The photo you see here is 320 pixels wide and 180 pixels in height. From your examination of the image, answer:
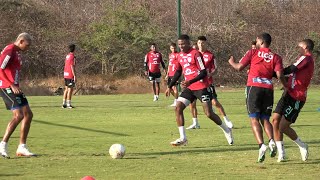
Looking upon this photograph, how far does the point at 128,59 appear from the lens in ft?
138

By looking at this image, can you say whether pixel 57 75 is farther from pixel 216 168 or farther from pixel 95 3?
pixel 216 168

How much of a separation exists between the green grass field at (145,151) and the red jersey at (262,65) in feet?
4.15

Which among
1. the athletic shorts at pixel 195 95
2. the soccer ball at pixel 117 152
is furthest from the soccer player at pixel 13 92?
the athletic shorts at pixel 195 95

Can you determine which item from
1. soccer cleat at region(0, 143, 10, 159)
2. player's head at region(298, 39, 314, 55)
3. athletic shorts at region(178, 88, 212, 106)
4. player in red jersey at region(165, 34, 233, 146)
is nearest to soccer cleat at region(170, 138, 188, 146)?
player in red jersey at region(165, 34, 233, 146)

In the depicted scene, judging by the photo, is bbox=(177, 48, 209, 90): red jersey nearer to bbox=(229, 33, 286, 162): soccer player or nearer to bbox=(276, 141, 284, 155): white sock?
bbox=(229, 33, 286, 162): soccer player

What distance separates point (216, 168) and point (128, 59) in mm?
32096

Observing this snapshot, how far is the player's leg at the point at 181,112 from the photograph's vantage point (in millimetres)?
13000

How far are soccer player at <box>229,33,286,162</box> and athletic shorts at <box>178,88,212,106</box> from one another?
7.46 feet

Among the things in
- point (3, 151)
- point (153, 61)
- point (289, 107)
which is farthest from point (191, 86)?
point (153, 61)

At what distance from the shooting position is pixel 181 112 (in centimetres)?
1322

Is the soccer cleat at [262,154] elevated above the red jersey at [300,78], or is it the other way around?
the red jersey at [300,78]

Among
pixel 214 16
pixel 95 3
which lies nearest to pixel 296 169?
pixel 214 16

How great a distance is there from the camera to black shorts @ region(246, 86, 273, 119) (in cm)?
1095

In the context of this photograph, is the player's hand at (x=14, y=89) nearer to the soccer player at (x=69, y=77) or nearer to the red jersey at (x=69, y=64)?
the soccer player at (x=69, y=77)
